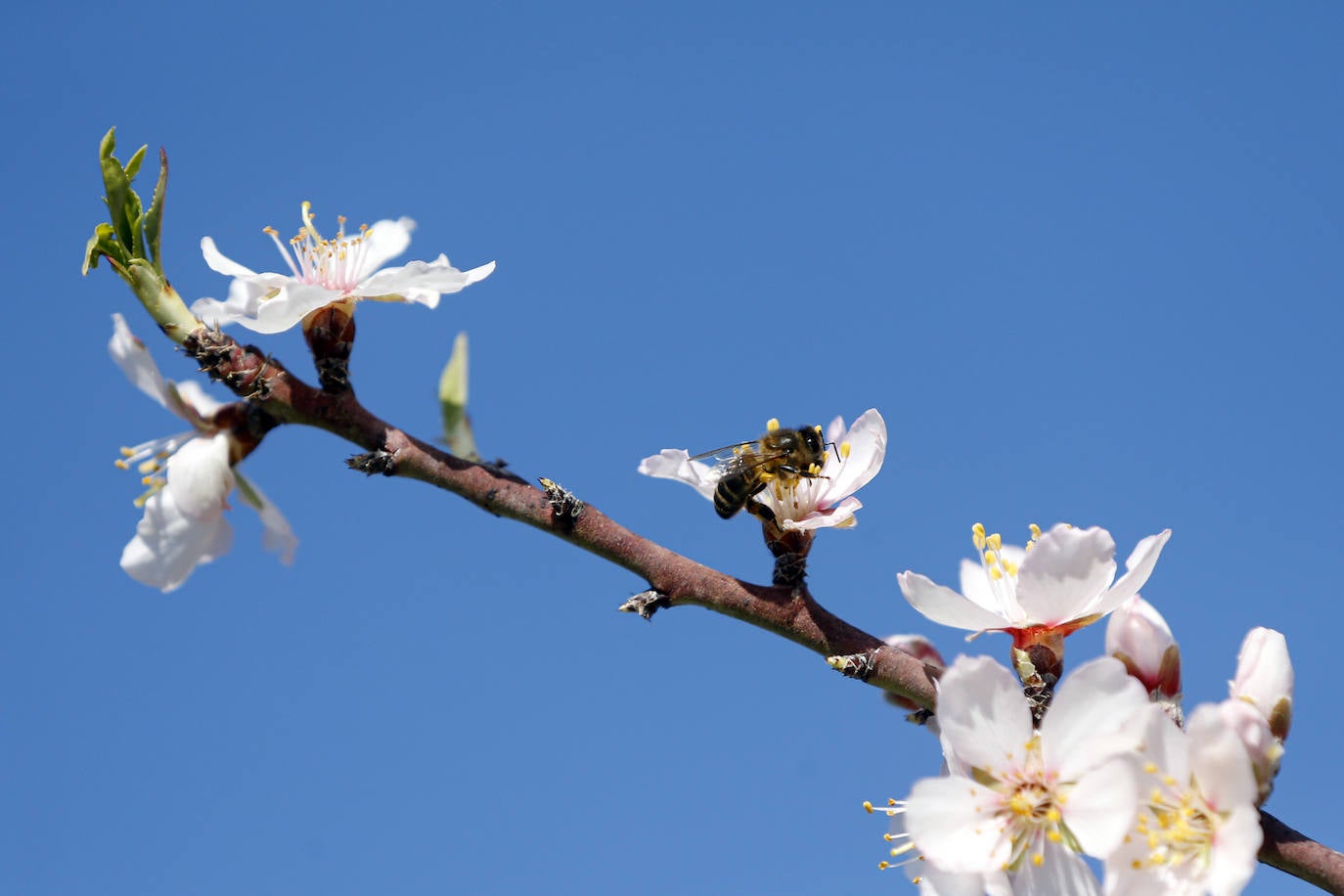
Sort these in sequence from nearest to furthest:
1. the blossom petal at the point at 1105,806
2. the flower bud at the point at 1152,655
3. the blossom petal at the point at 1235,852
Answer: the blossom petal at the point at 1235,852, the blossom petal at the point at 1105,806, the flower bud at the point at 1152,655

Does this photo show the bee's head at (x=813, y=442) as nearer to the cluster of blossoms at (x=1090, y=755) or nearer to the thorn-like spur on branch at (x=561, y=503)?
the cluster of blossoms at (x=1090, y=755)

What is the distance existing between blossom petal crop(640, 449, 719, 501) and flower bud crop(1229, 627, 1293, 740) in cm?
98

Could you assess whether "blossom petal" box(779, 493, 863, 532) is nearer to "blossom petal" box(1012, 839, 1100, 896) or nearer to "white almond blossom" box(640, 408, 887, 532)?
"white almond blossom" box(640, 408, 887, 532)

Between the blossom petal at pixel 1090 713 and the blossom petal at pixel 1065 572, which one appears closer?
the blossom petal at pixel 1090 713

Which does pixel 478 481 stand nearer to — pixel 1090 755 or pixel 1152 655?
pixel 1090 755

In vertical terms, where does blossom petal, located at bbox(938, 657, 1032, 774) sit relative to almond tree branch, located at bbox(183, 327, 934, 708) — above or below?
below

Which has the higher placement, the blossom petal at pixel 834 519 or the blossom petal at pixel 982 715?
the blossom petal at pixel 834 519

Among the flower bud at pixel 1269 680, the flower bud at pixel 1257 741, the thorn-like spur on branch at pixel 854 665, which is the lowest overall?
the flower bud at pixel 1257 741

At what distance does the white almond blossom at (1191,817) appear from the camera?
1680 millimetres

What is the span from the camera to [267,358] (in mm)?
2043

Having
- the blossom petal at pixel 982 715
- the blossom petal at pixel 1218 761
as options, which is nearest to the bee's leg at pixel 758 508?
the blossom petal at pixel 982 715

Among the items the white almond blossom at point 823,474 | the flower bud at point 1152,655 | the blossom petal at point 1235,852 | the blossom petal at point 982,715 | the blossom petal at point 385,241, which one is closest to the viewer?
the blossom petal at point 1235,852

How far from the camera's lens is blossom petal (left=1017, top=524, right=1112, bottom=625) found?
2.02m

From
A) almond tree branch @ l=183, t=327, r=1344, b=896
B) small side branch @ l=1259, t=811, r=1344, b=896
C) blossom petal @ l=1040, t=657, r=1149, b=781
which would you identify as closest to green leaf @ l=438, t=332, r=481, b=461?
almond tree branch @ l=183, t=327, r=1344, b=896
